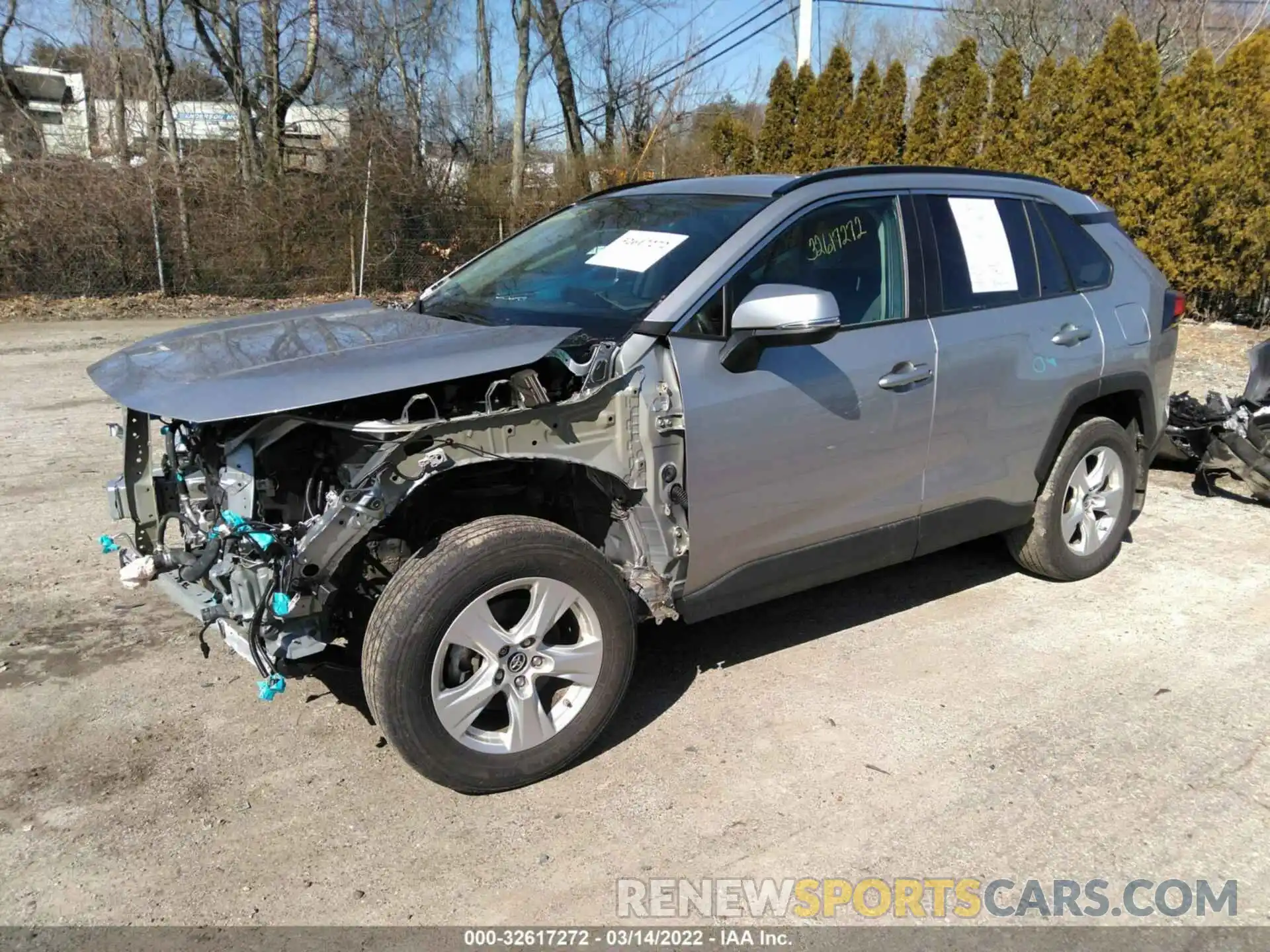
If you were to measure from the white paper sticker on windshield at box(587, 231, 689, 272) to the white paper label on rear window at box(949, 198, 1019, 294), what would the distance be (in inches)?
51.7

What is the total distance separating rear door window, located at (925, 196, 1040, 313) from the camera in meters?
4.12

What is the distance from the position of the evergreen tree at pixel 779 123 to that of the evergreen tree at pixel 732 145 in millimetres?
355

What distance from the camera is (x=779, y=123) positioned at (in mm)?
17656

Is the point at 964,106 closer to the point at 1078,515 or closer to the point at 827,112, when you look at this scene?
the point at 827,112

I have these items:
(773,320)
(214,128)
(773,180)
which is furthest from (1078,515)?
(214,128)

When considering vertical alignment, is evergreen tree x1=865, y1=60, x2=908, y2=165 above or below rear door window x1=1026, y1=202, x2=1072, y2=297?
above

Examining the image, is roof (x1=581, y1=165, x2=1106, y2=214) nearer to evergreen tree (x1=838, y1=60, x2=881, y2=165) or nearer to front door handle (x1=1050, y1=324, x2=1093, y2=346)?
front door handle (x1=1050, y1=324, x2=1093, y2=346)

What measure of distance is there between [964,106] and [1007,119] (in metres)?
0.77

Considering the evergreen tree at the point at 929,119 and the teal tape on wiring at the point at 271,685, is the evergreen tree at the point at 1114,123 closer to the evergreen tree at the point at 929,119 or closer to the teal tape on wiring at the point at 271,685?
the evergreen tree at the point at 929,119

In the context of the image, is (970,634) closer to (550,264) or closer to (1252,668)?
(1252,668)

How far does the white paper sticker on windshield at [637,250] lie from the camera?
147 inches

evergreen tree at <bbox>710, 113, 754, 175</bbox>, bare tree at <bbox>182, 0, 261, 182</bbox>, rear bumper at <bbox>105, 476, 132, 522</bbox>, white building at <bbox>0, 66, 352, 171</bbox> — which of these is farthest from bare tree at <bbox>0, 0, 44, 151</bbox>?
rear bumper at <bbox>105, 476, 132, 522</bbox>

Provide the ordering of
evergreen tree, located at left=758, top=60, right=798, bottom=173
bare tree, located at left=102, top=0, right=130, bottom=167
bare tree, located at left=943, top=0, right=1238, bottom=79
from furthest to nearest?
bare tree, located at left=943, top=0, right=1238, bottom=79 < evergreen tree, located at left=758, top=60, right=798, bottom=173 < bare tree, located at left=102, top=0, right=130, bottom=167

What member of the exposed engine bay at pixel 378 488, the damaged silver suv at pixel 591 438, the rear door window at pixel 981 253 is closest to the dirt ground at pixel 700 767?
the damaged silver suv at pixel 591 438
